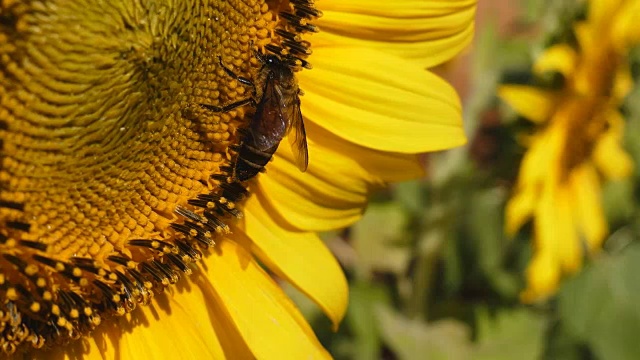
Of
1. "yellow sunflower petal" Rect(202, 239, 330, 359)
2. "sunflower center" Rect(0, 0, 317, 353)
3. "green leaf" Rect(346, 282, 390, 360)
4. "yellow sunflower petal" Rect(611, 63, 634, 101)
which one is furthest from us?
"green leaf" Rect(346, 282, 390, 360)

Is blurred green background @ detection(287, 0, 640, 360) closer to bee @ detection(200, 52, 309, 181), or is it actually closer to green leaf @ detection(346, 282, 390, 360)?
green leaf @ detection(346, 282, 390, 360)

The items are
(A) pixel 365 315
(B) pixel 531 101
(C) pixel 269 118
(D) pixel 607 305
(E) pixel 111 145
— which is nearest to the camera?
(E) pixel 111 145

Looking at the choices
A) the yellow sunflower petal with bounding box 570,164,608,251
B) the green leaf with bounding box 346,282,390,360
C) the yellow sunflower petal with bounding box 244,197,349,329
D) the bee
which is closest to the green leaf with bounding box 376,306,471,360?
the green leaf with bounding box 346,282,390,360

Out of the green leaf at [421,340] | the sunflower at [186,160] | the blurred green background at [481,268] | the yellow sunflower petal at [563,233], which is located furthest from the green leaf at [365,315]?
the sunflower at [186,160]

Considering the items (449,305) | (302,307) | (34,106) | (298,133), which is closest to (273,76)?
(298,133)

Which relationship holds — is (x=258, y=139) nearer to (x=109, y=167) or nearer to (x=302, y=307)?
(x=109, y=167)

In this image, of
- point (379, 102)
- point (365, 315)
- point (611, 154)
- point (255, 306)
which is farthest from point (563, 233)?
point (255, 306)

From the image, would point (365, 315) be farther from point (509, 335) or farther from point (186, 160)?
point (186, 160)
